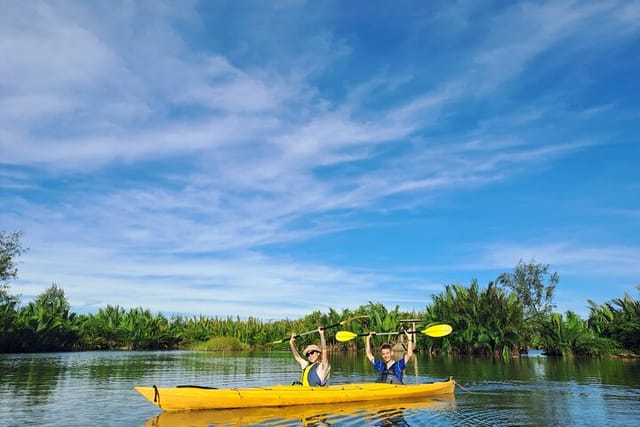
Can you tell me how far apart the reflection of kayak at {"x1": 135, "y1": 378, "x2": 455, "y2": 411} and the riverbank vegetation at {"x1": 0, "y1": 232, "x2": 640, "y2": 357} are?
7.97m

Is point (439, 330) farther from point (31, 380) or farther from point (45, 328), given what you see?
point (45, 328)

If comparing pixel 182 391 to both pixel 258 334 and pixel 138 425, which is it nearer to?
pixel 138 425

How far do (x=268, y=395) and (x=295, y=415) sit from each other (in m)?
0.75

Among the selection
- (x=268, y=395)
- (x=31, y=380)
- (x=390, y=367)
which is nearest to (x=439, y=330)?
(x=390, y=367)

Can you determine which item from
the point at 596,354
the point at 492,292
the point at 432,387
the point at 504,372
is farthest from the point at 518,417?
the point at 596,354

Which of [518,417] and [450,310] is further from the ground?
[450,310]

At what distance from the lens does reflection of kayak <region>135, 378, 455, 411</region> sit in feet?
29.3

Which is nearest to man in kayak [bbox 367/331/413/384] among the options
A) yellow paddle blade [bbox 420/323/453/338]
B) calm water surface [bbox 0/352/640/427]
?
calm water surface [bbox 0/352/640/427]

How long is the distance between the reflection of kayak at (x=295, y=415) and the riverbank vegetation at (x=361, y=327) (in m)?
8.63

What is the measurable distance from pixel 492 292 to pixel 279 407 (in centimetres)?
1804

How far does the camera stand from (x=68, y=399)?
35.9 feet

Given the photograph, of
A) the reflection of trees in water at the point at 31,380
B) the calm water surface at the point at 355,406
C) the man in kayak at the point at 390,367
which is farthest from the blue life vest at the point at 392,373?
the reflection of trees in water at the point at 31,380

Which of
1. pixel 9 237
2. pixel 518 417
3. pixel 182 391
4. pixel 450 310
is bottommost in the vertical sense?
pixel 518 417

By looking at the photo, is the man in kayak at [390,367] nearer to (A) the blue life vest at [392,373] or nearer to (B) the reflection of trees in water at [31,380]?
(A) the blue life vest at [392,373]
